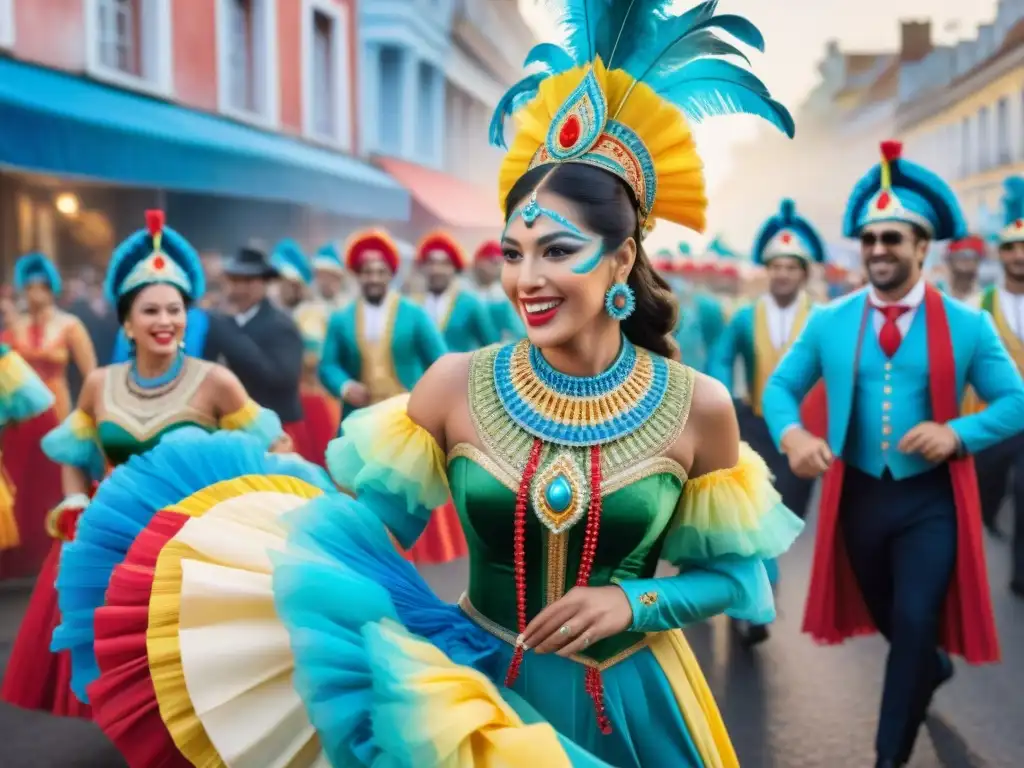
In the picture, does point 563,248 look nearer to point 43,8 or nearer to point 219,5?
point 43,8

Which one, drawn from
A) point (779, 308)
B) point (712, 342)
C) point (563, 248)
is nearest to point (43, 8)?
point (712, 342)

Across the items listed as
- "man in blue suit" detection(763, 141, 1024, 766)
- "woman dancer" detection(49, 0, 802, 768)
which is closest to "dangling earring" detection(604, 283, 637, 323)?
"woman dancer" detection(49, 0, 802, 768)

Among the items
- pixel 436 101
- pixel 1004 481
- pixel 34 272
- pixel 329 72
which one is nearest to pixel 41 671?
pixel 34 272

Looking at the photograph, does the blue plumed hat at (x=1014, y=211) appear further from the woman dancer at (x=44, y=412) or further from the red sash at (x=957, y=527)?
the woman dancer at (x=44, y=412)

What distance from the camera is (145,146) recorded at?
486 inches

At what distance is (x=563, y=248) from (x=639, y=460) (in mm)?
447

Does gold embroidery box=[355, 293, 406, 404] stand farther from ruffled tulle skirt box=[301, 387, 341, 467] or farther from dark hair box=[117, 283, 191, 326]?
dark hair box=[117, 283, 191, 326]

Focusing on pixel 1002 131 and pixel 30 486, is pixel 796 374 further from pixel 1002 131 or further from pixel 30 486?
pixel 1002 131

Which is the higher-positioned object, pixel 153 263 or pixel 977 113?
pixel 977 113

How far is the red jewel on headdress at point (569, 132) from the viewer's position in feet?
7.79

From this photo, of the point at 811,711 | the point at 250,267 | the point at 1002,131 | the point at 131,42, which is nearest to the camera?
the point at 811,711

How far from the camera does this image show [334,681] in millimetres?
2008

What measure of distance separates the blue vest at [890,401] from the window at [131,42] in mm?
10559

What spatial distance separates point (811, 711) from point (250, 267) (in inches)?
200
